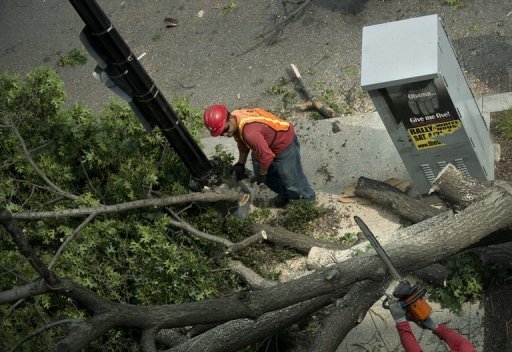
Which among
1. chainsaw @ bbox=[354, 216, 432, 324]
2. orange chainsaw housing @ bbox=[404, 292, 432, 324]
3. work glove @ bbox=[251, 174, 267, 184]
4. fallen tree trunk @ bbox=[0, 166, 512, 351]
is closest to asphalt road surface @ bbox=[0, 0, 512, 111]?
work glove @ bbox=[251, 174, 267, 184]

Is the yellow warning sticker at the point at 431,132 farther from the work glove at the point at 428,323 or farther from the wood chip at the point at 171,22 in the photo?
the wood chip at the point at 171,22

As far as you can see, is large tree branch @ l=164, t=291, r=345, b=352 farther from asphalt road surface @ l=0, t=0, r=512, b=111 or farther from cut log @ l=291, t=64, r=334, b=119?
asphalt road surface @ l=0, t=0, r=512, b=111

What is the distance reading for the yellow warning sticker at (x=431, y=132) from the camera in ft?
25.6

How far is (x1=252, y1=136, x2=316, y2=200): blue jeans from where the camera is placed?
8602 mm

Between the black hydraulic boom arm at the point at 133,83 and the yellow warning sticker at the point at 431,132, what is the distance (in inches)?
77.3

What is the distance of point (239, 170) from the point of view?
8.88m

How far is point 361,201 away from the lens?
8.81 metres

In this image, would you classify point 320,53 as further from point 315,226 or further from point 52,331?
point 52,331

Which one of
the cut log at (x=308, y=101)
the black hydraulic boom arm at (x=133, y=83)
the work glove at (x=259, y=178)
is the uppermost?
the black hydraulic boom arm at (x=133, y=83)

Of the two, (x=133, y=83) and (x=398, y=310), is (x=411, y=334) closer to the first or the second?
(x=398, y=310)

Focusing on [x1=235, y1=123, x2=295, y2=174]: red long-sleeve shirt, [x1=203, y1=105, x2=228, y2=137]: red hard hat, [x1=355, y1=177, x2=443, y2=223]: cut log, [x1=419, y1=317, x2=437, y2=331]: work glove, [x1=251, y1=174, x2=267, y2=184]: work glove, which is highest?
[x1=203, y1=105, x2=228, y2=137]: red hard hat

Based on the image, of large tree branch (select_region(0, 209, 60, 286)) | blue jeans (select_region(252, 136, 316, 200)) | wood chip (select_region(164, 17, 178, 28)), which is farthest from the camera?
wood chip (select_region(164, 17, 178, 28))

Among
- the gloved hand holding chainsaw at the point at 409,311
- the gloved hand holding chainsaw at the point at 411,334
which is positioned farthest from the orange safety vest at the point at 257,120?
the gloved hand holding chainsaw at the point at 411,334

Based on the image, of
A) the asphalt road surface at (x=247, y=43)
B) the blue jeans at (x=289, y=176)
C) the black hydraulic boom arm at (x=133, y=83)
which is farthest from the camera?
the asphalt road surface at (x=247, y=43)
